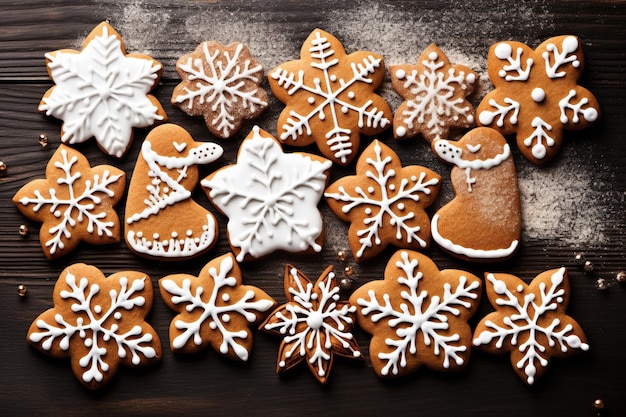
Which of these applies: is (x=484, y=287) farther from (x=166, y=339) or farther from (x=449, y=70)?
(x=166, y=339)

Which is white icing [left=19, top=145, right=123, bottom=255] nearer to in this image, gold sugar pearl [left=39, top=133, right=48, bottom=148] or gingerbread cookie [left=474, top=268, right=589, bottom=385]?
gold sugar pearl [left=39, top=133, right=48, bottom=148]

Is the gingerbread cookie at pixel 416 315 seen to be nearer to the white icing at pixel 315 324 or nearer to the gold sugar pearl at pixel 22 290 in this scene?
the white icing at pixel 315 324

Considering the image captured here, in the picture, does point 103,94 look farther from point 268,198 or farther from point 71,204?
point 268,198

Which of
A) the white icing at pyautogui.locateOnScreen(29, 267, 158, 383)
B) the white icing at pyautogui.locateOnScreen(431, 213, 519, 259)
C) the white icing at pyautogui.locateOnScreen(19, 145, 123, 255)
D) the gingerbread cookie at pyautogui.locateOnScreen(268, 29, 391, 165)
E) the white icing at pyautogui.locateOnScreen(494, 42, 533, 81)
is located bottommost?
the white icing at pyautogui.locateOnScreen(29, 267, 158, 383)

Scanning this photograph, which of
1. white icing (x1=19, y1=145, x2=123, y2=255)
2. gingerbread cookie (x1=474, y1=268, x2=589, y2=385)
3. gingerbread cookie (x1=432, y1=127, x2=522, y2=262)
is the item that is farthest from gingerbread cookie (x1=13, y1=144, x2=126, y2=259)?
gingerbread cookie (x1=474, y1=268, x2=589, y2=385)

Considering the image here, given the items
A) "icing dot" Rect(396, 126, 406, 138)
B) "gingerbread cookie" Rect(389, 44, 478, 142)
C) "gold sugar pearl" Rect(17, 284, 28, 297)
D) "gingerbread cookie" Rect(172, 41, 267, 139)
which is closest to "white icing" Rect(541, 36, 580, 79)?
"gingerbread cookie" Rect(389, 44, 478, 142)

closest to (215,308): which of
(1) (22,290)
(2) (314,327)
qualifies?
(2) (314,327)

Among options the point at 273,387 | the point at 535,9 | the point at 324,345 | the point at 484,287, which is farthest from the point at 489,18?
the point at 273,387

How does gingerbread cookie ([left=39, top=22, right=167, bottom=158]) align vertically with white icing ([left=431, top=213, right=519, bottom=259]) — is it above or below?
above
